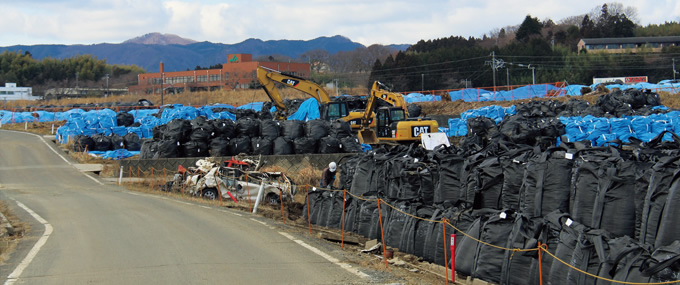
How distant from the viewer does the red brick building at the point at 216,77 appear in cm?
8681

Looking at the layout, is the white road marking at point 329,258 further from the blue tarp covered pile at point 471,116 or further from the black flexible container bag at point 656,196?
the blue tarp covered pile at point 471,116

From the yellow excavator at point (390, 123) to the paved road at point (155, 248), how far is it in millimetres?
11206

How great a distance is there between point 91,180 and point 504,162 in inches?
805

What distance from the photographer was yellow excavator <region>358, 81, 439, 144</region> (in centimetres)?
2566

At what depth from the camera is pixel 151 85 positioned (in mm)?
95812

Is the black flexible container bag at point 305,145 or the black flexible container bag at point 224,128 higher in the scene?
the black flexible container bag at point 224,128

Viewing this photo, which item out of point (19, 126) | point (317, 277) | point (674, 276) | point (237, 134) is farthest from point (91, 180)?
point (19, 126)

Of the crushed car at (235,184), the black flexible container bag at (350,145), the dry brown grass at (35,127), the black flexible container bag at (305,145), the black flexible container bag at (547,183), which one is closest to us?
the black flexible container bag at (547,183)

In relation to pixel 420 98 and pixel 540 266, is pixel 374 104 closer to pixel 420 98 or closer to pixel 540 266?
pixel 420 98

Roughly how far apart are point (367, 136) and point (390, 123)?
196cm

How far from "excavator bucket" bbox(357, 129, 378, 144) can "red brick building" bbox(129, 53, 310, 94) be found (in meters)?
53.6

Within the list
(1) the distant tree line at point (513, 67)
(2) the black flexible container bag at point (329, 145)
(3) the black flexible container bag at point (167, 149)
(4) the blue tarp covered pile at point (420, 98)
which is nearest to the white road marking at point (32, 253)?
(3) the black flexible container bag at point (167, 149)

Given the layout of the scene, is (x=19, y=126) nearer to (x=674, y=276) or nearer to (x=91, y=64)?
(x=674, y=276)

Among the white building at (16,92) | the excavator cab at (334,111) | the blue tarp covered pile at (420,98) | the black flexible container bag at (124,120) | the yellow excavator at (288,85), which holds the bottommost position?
the black flexible container bag at (124,120)
